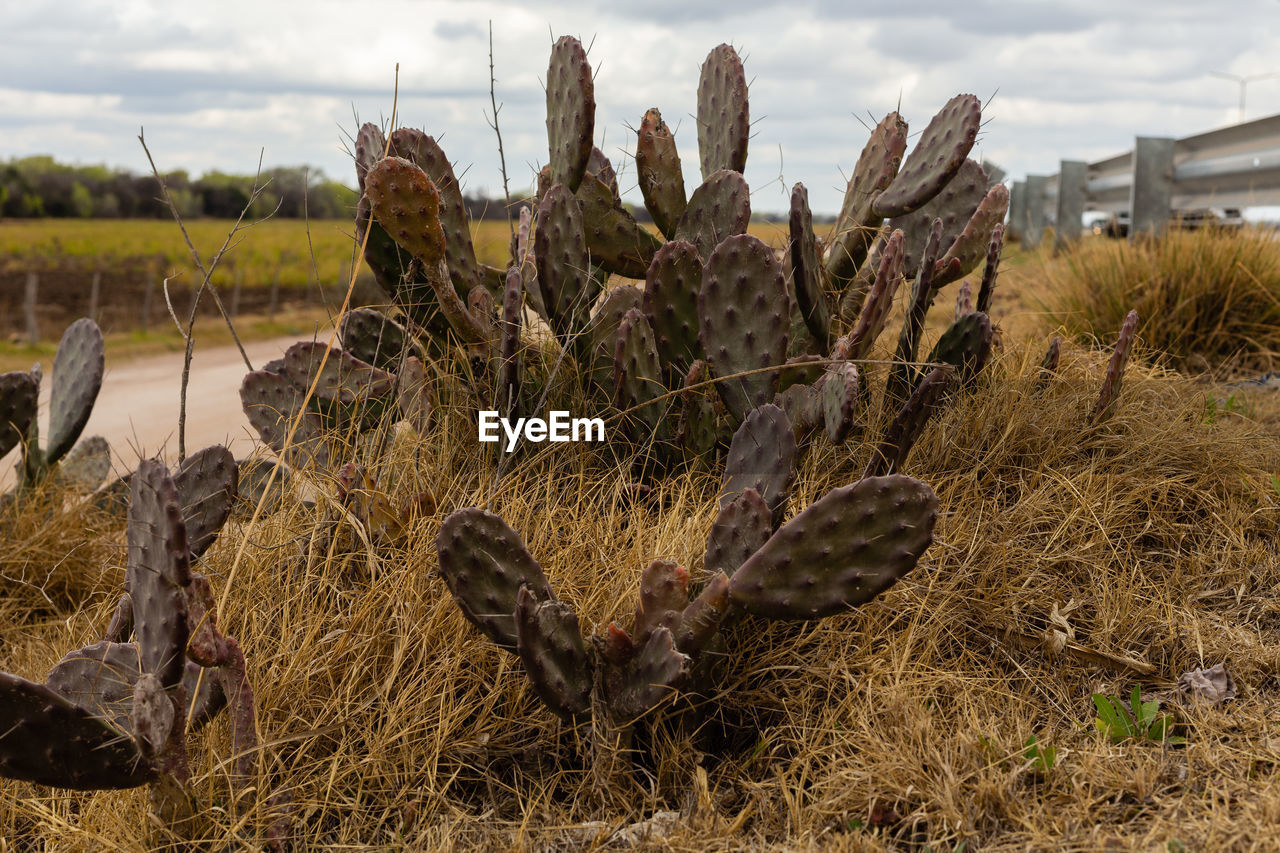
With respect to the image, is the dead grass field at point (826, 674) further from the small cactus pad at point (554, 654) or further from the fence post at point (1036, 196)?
the fence post at point (1036, 196)

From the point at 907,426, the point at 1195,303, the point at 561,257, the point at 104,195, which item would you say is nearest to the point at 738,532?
the point at 907,426

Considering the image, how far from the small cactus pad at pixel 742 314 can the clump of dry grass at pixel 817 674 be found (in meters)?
0.32

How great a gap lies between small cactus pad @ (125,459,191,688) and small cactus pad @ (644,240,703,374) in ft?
4.73

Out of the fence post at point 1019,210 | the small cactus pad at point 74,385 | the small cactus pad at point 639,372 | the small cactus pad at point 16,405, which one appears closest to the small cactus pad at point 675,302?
the small cactus pad at point 639,372

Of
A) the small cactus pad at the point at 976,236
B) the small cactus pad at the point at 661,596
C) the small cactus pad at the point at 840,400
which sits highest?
the small cactus pad at the point at 976,236

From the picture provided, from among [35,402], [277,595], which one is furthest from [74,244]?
[277,595]

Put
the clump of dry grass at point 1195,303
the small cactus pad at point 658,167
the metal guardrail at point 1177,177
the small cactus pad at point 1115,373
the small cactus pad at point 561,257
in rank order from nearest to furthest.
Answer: the small cactus pad at point 561,257
the small cactus pad at point 1115,373
the small cactus pad at point 658,167
the clump of dry grass at point 1195,303
the metal guardrail at point 1177,177

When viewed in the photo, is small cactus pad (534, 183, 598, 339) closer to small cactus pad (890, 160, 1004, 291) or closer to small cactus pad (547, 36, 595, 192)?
small cactus pad (547, 36, 595, 192)

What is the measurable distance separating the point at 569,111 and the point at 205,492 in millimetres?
1568

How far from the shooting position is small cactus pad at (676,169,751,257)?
10.6 ft

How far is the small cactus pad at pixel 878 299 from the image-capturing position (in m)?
2.76

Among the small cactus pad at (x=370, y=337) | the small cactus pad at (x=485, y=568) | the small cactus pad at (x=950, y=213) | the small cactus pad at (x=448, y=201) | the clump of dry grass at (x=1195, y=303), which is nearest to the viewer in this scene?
the small cactus pad at (x=485, y=568)

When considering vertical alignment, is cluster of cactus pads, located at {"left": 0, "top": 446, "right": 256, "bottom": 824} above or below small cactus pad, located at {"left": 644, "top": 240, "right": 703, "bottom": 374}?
below

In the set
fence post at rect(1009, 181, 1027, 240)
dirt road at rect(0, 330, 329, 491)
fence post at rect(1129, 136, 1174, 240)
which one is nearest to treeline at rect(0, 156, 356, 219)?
dirt road at rect(0, 330, 329, 491)
